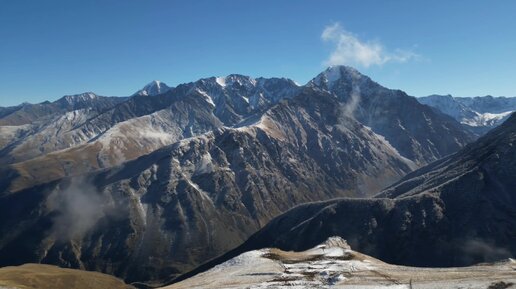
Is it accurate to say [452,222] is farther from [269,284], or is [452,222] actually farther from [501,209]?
[269,284]

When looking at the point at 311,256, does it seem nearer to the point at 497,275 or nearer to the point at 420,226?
the point at 497,275

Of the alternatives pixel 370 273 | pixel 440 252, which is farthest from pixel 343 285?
pixel 440 252

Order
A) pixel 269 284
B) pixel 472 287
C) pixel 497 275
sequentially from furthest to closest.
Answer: pixel 269 284 → pixel 497 275 → pixel 472 287

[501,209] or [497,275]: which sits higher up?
[501,209]

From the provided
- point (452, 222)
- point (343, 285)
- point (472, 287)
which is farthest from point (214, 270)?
point (452, 222)

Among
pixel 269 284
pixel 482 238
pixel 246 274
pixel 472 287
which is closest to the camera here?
pixel 472 287

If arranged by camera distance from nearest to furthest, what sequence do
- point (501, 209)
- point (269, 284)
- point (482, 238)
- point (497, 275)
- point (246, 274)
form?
point (497, 275) → point (269, 284) → point (246, 274) → point (482, 238) → point (501, 209)

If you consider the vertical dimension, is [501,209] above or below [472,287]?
above

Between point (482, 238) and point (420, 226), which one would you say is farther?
point (420, 226)

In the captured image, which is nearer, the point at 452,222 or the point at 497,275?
the point at 497,275
